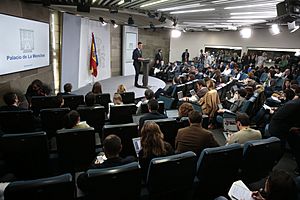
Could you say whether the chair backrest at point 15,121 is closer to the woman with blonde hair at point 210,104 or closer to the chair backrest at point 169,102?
the chair backrest at point 169,102

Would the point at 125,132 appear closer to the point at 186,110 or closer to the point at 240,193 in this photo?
the point at 186,110

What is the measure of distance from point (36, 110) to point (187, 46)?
16.0m

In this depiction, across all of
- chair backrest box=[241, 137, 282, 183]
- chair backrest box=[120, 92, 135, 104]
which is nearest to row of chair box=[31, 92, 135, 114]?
chair backrest box=[120, 92, 135, 104]

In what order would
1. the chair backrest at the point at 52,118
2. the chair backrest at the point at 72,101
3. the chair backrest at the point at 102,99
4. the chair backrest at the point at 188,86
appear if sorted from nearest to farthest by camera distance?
the chair backrest at the point at 52,118 → the chair backrest at the point at 72,101 → the chair backrest at the point at 102,99 → the chair backrest at the point at 188,86

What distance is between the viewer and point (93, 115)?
402 cm

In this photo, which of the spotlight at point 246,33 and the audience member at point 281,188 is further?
the spotlight at point 246,33

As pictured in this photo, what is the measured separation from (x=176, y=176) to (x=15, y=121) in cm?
258

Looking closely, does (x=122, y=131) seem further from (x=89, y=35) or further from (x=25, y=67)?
(x=89, y=35)

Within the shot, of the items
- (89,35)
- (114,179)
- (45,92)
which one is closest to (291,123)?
(114,179)

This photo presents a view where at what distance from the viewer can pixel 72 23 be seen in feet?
27.4

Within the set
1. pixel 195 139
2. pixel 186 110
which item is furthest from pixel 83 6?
pixel 195 139

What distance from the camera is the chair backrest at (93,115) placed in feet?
12.8

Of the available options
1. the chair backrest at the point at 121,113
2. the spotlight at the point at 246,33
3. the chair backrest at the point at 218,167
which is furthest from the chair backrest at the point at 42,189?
the spotlight at the point at 246,33

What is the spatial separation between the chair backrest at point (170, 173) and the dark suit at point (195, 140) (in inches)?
19.9
